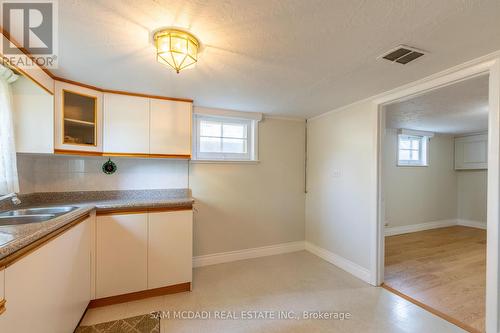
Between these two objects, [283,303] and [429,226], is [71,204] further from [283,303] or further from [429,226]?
[429,226]

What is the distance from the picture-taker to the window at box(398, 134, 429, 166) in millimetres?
4562

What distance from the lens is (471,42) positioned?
143 centimetres

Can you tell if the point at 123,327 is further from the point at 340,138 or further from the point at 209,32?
the point at 340,138

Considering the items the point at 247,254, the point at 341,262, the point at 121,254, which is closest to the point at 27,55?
the point at 121,254

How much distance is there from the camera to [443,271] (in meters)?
2.76

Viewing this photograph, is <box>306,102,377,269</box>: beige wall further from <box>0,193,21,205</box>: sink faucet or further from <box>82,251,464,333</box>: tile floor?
<box>0,193,21,205</box>: sink faucet

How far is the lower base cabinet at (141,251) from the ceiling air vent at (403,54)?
2124 millimetres

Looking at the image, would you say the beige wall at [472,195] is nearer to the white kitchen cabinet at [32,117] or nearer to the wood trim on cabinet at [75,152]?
the wood trim on cabinet at [75,152]

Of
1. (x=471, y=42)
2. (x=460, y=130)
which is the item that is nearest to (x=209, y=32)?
(x=471, y=42)

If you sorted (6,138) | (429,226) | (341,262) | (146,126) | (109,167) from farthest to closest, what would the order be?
(429,226)
(341,262)
(109,167)
(146,126)
(6,138)

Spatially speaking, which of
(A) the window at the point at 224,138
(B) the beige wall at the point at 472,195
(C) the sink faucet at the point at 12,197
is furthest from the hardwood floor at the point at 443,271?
(C) the sink faucet at the point at 12,197

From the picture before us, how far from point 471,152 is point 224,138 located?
535cm

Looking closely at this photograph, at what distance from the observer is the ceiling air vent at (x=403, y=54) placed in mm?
1505

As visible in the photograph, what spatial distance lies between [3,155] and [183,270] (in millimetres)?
1697
